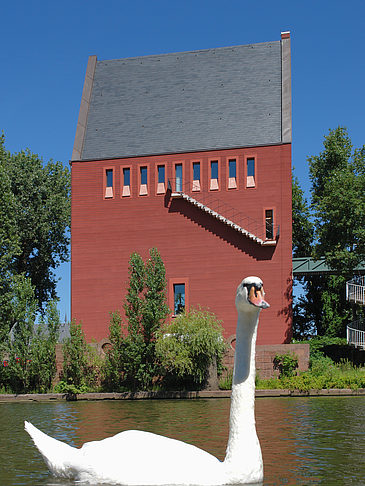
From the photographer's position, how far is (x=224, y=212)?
46281mm

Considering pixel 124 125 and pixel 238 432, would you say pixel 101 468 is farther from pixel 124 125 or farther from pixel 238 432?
pixel 124 125

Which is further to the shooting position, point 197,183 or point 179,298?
point 197,183

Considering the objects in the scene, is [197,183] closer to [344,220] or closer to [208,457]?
[344,220]

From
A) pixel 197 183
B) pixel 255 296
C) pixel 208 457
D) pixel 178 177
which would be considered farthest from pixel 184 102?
pixel 255 296

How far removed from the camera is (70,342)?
4172cm

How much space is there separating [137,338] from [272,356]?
768 cm

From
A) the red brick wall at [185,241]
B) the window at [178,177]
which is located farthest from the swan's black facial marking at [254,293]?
the window at [178,177]

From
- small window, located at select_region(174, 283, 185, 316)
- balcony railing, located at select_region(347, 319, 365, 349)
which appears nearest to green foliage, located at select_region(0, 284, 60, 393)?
small window, located at select_region(174, 283, 185, 316)

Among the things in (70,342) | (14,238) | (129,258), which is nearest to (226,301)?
(129,258)

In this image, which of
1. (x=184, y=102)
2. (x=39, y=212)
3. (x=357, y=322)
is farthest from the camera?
(x=39, y=212)

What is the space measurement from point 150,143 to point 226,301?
38.9 feet

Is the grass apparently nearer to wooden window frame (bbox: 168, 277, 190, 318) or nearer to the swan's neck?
wooden window frame (bbox: 168, 277, 190, 318)

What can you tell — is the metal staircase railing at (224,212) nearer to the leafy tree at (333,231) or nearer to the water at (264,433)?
the leafy tree at (333,231)

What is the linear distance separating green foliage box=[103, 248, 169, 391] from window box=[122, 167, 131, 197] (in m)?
6.89
